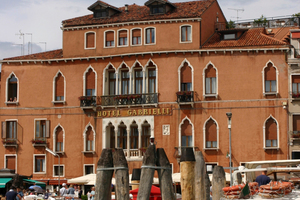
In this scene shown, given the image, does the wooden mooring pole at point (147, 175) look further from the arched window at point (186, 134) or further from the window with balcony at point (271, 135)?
the arched window at point (186, 134)

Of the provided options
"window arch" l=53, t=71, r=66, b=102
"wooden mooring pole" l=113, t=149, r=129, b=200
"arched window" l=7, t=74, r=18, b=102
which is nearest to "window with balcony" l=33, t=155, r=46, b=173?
"window arch" l=53, t=71, r=66, b=102

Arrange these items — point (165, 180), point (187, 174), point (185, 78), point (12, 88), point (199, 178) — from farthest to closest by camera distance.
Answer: point (12, 88)
point (185, 78)
point (199, 178)
point (187, 174)
point (165, 180)

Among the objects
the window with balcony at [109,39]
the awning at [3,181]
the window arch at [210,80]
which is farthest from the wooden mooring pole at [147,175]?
the window with balcony at [109,39]

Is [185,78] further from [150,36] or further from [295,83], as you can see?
[295,83]

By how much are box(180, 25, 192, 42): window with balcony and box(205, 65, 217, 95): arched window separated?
102 inches

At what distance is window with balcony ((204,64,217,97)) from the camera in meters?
42.9

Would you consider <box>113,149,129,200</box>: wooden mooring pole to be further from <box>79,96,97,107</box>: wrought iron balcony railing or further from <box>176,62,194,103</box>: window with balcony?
<box>79,96,97,107</box>: wrought iron balcony railing

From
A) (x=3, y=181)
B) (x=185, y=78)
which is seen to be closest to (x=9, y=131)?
(x=3, y=181)

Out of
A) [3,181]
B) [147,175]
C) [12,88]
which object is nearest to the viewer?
[147,175]

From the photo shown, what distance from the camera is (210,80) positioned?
43.0 meters

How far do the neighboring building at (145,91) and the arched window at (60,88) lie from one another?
76 millimetres

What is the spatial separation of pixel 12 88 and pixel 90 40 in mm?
7289

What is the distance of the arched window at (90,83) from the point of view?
45.5 meters

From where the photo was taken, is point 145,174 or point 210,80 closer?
point 145,174
